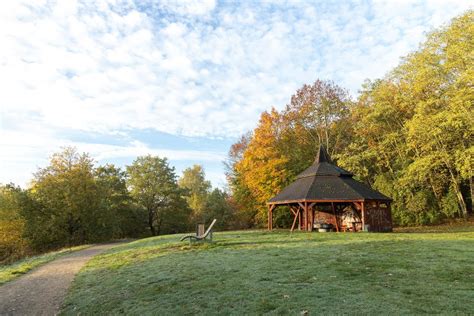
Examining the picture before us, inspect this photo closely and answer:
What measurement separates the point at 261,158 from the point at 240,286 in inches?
920

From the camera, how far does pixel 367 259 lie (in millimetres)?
8508

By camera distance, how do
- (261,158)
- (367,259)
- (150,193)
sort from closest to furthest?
(367,259), (261,158), (150,193)

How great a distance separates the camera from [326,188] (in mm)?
20125

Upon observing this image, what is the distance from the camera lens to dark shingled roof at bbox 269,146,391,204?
62.3ft

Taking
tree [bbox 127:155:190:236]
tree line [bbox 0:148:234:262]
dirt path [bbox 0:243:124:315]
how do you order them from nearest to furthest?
dirt path [bbox 0:243:124:315] < tree line [bbox 0:148:234:262] < tree [bbox 127:155:190:236]

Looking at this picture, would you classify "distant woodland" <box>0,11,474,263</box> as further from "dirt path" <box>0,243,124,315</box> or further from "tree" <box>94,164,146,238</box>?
"dirt path" <box>0,243,124,315</box>

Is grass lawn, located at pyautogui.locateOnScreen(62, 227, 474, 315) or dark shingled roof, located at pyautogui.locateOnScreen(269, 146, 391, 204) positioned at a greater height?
dark shingled roof, located at pyautogui.locateOnScreen(269, 146, 391, 204)

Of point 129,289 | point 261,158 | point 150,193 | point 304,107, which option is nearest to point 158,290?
point 129,289

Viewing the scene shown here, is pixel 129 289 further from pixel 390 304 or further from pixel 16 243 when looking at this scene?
pixel 16 243

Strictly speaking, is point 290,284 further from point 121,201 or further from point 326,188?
point 121,201

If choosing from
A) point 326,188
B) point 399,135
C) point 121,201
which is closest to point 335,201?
point 326,188

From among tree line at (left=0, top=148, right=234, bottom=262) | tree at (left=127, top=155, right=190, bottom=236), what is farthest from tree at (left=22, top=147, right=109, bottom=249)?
tree at (left=127, top=155, right=190, bottom=236)

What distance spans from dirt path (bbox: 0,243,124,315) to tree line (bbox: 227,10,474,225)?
20.3 m

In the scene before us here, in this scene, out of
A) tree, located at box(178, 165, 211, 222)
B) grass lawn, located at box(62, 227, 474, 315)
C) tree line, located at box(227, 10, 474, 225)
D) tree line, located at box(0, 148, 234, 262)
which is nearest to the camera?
grass lawn, located at box(62, 227, 474, 315)
